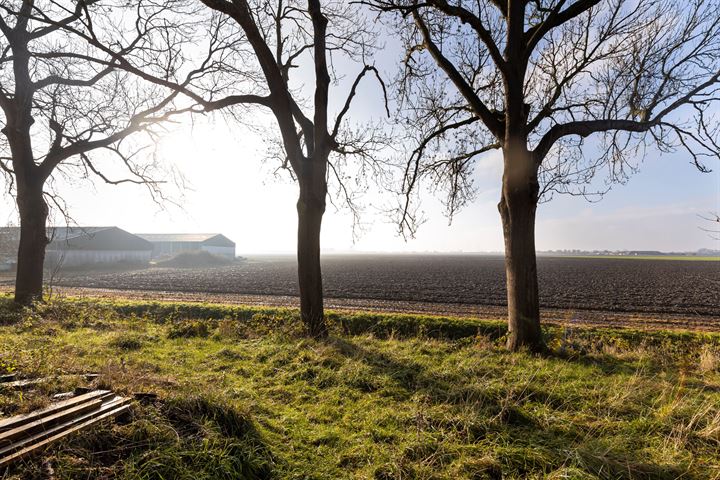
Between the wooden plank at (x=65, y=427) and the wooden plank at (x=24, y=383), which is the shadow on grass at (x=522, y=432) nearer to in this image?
the wooden plank at (x=65, y=427)

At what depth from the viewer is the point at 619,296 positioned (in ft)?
84.9

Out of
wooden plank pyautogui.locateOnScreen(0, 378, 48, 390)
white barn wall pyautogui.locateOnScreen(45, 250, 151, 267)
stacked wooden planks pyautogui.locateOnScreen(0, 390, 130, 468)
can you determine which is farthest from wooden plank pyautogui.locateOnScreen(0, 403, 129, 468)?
white barn wall pyautogui.locateOnScreen(45, 250, 151, 267)

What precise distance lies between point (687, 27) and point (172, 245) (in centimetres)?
8505

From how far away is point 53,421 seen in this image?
295 cm

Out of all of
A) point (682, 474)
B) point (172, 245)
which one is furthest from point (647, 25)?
point (172, 245)

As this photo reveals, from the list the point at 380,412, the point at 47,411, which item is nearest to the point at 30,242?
the point at 47,411

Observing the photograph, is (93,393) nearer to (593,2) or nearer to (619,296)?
(593,2)

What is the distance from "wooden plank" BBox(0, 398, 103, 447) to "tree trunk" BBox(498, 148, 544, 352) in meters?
6.81

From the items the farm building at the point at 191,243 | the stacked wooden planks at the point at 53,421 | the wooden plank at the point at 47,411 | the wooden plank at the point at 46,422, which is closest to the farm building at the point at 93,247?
the farm building at the point at 191,243

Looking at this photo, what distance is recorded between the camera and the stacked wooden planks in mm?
2537

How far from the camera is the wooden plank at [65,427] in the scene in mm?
2510

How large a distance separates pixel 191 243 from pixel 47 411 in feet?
257

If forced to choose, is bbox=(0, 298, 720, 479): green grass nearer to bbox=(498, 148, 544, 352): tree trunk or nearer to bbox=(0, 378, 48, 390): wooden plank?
bbox=(0, 378, 48, 390): wooden plank

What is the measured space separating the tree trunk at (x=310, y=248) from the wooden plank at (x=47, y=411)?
16.2 ft
